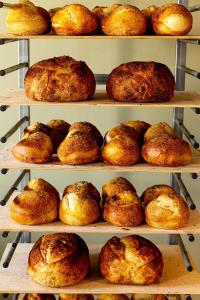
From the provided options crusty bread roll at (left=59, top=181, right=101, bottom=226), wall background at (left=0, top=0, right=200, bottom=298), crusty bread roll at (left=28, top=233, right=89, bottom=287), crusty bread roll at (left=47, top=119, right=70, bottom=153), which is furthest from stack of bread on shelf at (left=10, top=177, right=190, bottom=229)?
wall background at (left=0, top=0, right=200, bottom=298)

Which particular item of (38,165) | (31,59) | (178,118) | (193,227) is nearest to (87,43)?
(31,59)

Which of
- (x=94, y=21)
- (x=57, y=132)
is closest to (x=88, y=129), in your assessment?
(x=57, y=132)

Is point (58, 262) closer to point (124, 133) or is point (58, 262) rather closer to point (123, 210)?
point (123, 210)

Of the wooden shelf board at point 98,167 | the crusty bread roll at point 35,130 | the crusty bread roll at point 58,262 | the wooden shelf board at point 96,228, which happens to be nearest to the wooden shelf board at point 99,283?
the crusty bread roll at point 58,262

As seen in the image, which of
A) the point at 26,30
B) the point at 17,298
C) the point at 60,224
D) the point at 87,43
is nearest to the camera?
the point at 26,30

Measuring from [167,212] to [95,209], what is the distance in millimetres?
326

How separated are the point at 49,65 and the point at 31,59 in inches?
28.0

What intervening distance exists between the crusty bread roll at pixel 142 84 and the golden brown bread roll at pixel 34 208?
56 cm

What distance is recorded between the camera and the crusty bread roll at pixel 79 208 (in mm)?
2750

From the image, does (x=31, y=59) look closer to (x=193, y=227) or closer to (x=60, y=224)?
(x=60, y=224)

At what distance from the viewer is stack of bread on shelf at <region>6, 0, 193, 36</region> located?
258cm

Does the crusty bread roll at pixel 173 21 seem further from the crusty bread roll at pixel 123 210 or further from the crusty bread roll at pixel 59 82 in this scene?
the crusty bread roll at pixel 123 210

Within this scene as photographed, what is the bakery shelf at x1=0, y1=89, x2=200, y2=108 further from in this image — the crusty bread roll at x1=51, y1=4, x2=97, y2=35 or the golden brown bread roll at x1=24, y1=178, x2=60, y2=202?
the golden brown bread roll at x1=24, y1=178, x2=60, y2=202

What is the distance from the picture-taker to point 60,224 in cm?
280
